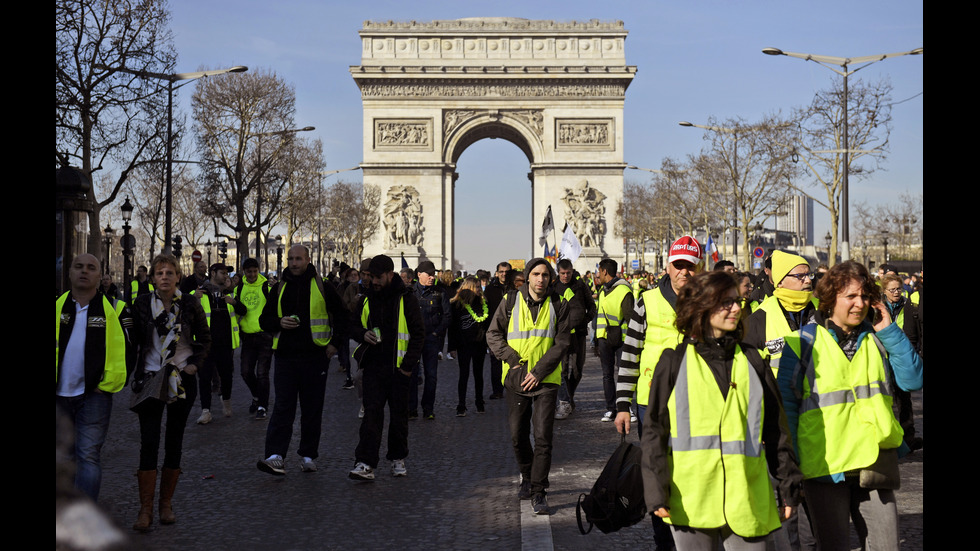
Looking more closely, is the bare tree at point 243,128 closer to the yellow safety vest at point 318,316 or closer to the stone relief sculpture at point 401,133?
the stone relief sculpture at point 401,133

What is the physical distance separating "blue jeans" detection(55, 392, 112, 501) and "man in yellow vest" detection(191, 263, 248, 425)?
532 cm

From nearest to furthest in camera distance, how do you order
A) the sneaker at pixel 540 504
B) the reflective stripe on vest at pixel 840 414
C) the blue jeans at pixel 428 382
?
the reflective stripe on vest at pixel 840 414, the sneaker at pixel 540 504, the blue jeans at pixel 428 382

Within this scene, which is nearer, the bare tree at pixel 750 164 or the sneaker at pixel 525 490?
the sneaker at pixel 525 490

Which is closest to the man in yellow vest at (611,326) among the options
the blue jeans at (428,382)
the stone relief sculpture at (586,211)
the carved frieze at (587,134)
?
the blue jeans at (428,382)

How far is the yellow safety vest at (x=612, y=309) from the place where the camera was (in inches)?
475

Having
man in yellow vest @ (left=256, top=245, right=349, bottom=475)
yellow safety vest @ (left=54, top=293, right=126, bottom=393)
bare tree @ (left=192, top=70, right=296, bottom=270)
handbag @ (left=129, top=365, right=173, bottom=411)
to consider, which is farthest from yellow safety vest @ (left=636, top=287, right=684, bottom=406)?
bare tree @ (left=192, top=70, right=296, bottom=270)

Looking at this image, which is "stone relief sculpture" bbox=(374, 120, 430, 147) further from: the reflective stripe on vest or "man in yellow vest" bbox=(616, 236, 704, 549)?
the reflective stripe on vest

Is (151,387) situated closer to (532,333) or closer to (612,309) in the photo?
(532,333)

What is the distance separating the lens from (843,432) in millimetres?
4430

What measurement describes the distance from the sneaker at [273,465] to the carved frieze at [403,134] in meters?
43.1

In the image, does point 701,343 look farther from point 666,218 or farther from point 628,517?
point 666,218

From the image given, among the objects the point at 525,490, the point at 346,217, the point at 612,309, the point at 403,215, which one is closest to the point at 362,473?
the point at 525,490

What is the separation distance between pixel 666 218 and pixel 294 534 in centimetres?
5719

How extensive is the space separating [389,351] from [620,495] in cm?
419
